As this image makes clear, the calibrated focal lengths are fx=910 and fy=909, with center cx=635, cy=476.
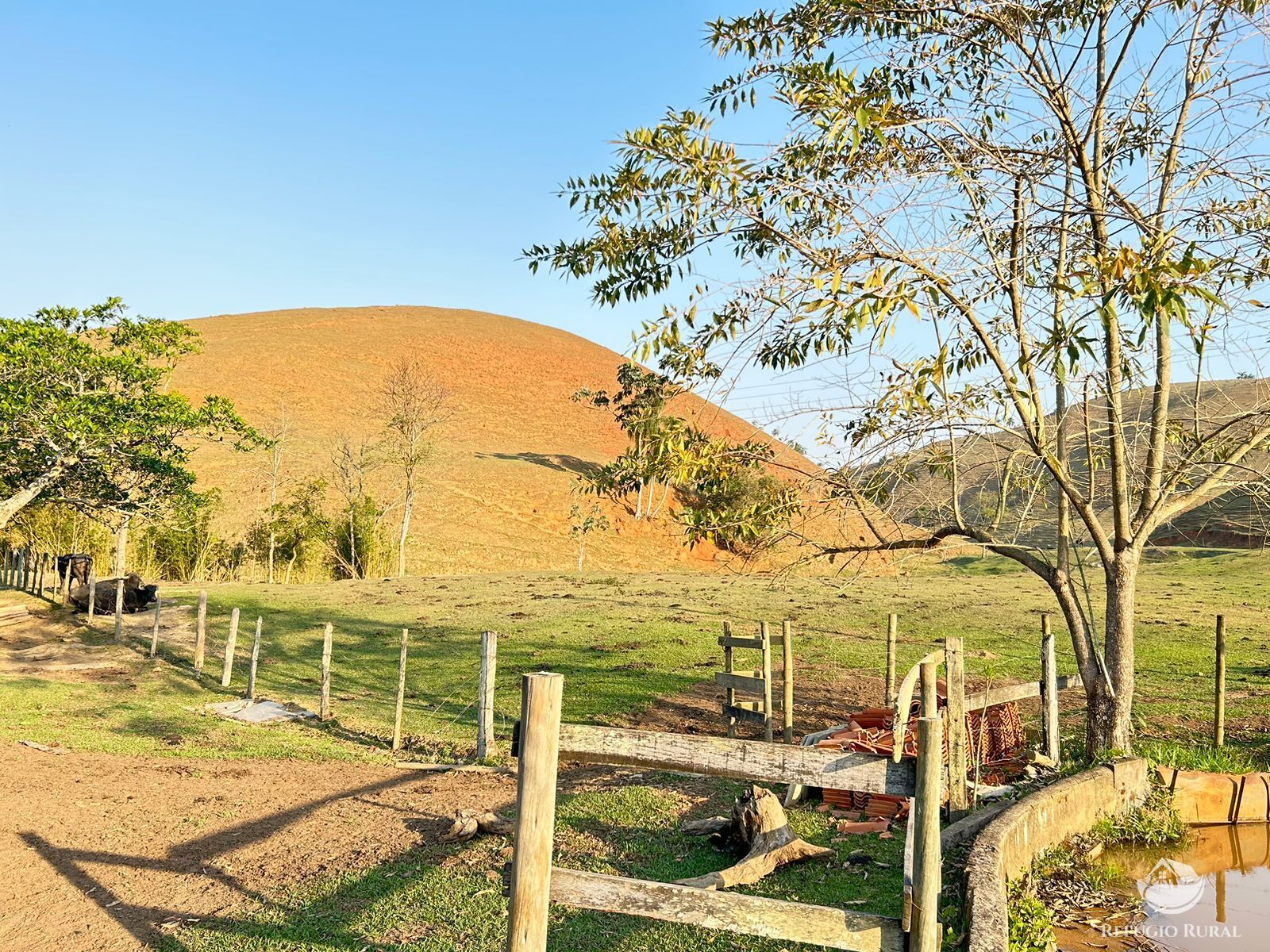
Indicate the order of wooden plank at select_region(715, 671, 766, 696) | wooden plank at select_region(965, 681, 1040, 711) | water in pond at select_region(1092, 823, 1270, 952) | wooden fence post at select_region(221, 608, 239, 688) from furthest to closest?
wooden fence post at select_region(221, 608, 239, 688) → wooden plank at select_region(715, 671, 766, 696) → wooden plank at select_region(965, 681, 1040, 711) → water in pond at select_region(1092, 823, 1270, 952)

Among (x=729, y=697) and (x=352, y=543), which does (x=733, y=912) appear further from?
(x=352, y=543)

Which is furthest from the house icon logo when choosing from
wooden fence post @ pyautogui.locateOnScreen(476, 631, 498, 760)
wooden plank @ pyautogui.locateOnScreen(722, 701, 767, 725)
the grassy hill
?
wooden fence post @ pyautogui.locateOnScreen(476, 631, 498, 760)

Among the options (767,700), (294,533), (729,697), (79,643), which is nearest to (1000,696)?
(767,700)

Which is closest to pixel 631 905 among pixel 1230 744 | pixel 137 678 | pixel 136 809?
pixel 136 809

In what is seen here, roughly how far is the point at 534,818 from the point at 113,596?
95.0 feet

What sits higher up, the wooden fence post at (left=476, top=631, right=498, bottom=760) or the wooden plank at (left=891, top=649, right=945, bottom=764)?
the wooden plank at (left=891, top=649, right=945, bottom=764)

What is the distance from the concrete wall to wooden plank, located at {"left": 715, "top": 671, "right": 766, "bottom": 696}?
4899 mm

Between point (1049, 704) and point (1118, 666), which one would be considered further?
point (1049, 704)

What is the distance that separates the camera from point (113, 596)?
1121 inches

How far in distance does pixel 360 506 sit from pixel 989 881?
145 feet

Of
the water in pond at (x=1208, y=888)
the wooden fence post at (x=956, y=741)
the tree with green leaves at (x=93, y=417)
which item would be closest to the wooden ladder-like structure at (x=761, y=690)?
the wooden fence post at (x=956, y=741)

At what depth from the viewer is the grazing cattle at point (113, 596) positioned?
2823cm

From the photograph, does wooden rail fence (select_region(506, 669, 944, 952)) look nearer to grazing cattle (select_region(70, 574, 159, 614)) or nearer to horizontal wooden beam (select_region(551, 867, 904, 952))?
horizontal wooden beam (select_region(551, 867, 904, 952))

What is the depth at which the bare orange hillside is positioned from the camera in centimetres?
6028
